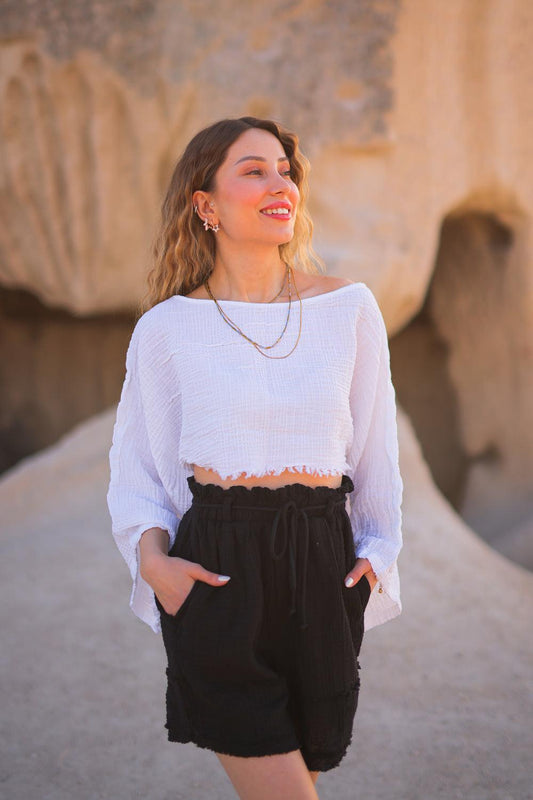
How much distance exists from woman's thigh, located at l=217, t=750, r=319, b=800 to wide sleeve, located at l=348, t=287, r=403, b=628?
1.03ft

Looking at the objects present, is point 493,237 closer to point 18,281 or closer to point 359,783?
point 18,281

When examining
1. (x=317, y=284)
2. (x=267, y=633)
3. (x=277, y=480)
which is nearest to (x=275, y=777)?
(x=267, y=633)

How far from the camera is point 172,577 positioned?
137cm

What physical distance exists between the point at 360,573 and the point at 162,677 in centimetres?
168

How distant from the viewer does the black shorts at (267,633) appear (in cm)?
131

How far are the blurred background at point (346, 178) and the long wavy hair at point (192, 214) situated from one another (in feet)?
6.60

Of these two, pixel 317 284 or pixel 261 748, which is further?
pixel 317 284

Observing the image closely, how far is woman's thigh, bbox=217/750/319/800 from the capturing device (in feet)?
4.17

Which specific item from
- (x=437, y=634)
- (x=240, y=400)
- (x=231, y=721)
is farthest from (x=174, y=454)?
(x=437, y=634)

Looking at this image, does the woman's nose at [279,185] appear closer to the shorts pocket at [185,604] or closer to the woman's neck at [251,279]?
the woman's neck at [251,279]

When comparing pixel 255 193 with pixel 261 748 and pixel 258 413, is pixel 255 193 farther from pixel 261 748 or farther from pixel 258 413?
pixel 261 748

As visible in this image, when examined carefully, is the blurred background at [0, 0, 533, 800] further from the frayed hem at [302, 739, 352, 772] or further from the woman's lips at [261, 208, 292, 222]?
the woman's lips at [261, 208, 292, 222]

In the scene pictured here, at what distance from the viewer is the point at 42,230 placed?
18.1ft

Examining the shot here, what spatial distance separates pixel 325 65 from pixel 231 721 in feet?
12.5
